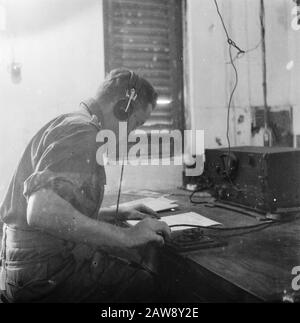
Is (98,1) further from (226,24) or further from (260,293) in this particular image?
(260,293)

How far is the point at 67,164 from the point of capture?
1.06 metres

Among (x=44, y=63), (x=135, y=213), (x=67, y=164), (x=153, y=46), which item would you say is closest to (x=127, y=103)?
(x=67, y=164)

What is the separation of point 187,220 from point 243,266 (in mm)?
493

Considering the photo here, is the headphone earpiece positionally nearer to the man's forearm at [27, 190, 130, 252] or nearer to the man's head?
the man's head

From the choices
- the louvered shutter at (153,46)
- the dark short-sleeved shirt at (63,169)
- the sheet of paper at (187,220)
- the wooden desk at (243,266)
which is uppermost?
the louvered shutter at (153,46)

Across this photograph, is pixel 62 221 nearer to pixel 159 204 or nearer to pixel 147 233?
pixel 147 233

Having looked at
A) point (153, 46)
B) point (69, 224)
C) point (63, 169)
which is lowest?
point (69, 224)

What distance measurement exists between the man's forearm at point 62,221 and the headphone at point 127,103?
15.9 inches

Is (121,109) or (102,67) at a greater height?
(102,67)

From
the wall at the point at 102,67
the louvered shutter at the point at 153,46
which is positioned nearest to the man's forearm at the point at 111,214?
the wall at the point at 102,67

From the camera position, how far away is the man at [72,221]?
1.03 metres

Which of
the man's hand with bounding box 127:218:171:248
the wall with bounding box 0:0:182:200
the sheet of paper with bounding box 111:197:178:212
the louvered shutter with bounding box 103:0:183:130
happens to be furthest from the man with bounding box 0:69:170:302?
the louvered shutter with bounding box 103:0:183:130

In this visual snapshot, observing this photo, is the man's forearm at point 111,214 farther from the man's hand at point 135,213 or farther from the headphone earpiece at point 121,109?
the headphone earpiece at point 121,109
